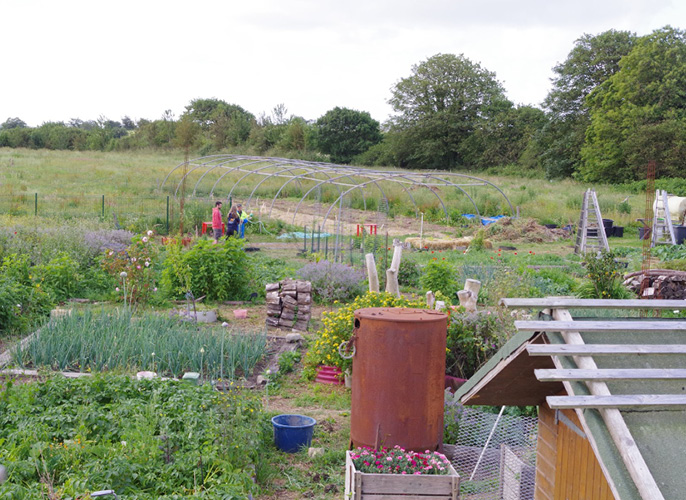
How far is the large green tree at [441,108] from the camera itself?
173 feet

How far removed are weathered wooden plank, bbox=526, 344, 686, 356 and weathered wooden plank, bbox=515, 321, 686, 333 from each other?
0.09 m

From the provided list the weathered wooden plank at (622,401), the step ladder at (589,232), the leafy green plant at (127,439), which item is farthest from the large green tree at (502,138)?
the weathered wooden plank at (622,401)

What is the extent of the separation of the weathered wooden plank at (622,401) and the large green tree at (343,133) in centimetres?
5229

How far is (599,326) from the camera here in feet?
8.16

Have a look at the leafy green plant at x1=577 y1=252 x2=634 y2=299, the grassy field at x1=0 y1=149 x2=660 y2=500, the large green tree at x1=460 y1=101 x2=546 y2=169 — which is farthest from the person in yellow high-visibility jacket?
the large green tree at x1=460 y1=101 x2=546 y2=169

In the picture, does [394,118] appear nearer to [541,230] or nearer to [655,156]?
[655,156]

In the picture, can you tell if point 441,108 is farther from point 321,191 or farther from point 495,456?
point 495,456

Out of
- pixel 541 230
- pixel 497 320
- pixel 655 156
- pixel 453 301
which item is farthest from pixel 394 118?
pixel 497 320

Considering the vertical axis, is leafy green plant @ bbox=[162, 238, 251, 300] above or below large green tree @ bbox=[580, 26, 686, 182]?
below

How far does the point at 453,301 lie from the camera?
425 inches

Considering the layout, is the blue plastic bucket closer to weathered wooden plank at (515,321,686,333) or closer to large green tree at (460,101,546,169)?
weathered wooden plank at (515,321,686,333)

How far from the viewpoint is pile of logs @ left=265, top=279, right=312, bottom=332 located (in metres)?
8.91

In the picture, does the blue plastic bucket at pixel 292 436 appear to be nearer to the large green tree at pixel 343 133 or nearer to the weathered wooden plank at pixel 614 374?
the weathered wooden plank at pixel 614 374

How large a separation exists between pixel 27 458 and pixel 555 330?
330 centimetres
